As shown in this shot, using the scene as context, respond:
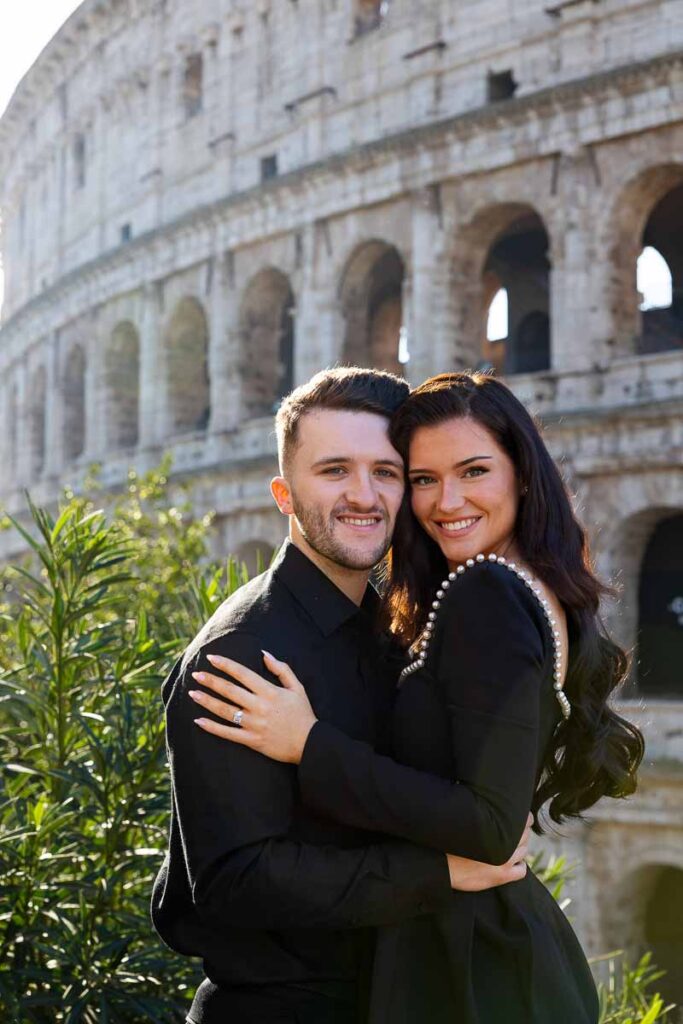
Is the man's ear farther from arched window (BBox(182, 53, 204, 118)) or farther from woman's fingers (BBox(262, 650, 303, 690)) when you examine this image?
arched window (BBox(182, 53, 204, 118))

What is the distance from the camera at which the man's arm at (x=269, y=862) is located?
8.61 ft

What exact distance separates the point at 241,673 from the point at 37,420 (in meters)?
25.7

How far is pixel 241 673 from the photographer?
2764 mm

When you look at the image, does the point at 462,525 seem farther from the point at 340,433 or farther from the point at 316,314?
the point at 316,314

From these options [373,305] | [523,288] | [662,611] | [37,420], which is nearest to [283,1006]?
[662,611]

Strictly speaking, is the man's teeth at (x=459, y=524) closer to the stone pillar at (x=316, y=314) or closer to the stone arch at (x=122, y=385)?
the stone pillar at (x=316, y=314)

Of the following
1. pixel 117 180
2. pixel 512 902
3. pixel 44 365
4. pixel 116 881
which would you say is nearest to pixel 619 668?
pixel 512 902

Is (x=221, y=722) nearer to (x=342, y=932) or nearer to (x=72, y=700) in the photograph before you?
(x=342, y=932)

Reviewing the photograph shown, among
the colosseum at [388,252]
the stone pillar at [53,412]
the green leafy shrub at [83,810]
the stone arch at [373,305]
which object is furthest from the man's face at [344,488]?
the stone pillar at [53,412]

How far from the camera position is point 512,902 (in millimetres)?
2855

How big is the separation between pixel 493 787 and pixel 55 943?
2682 mm

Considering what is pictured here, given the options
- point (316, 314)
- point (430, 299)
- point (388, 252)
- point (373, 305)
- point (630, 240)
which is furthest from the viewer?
point (373, 305)

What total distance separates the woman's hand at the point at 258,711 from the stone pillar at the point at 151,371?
19.1 meters

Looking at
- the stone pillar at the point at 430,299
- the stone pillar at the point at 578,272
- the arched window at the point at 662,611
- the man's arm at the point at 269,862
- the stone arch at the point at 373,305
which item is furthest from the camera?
the stone arch at the point at 373,305
